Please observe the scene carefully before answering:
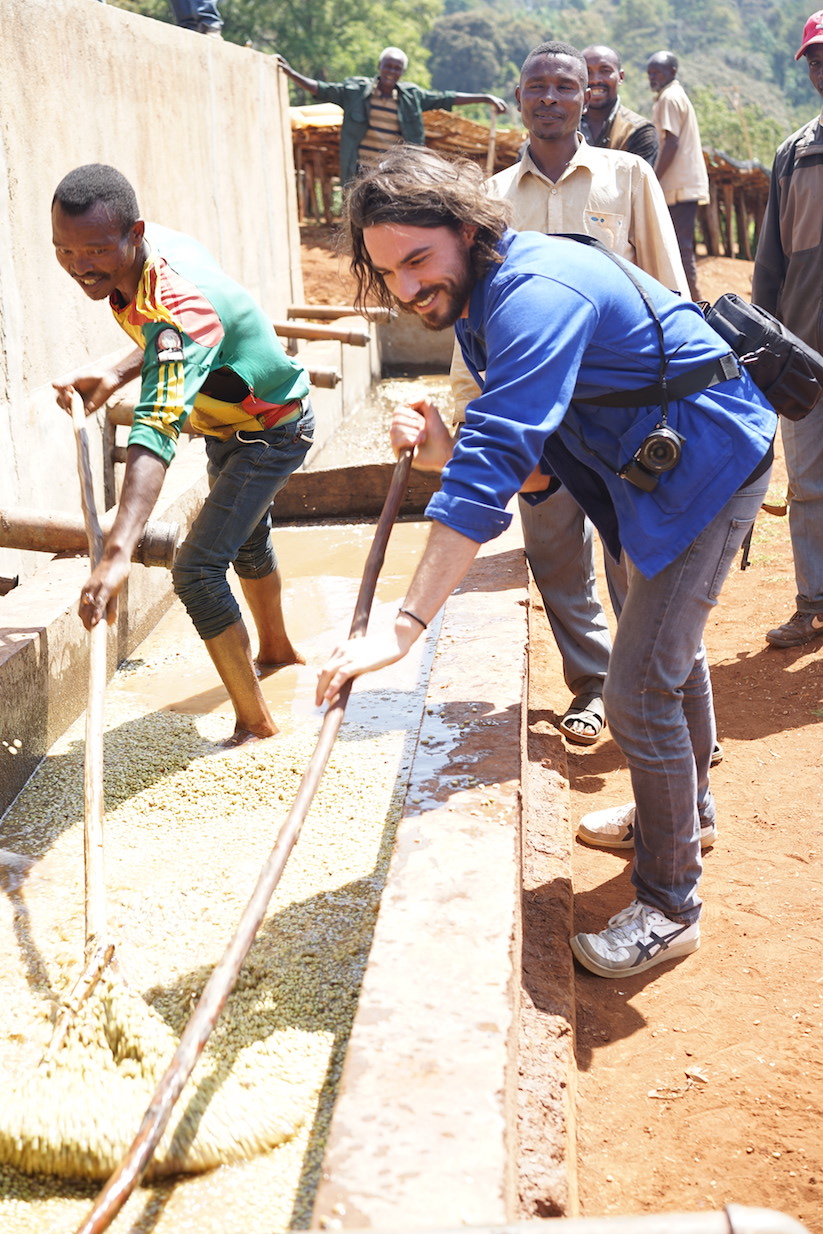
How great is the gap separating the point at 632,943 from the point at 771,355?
1409 mm

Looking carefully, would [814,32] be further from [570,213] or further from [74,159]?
[74,159]

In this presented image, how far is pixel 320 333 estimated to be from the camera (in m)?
6.31

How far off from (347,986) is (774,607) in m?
3.34

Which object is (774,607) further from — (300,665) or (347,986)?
(347,986)

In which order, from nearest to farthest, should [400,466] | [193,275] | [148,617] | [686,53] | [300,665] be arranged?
[400,466] < [193,275] < [300,665] < [148,617] < [686,53]

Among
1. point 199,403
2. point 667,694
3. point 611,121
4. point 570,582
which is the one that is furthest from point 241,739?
point 611,121

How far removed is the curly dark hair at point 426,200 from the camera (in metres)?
2.21

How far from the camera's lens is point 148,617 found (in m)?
5.04

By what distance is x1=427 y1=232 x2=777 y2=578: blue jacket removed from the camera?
2156mm

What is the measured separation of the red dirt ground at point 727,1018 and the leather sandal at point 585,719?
105 mm

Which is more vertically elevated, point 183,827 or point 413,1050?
point 413,1050

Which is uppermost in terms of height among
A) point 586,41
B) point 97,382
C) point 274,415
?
point 586,41

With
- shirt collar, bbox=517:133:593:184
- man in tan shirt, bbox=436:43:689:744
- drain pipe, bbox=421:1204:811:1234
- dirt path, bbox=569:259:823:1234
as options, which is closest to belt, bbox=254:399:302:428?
man in tan shirt, bbox=436:43:689:744

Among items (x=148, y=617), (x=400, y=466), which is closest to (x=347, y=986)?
(x=400, y=466)
